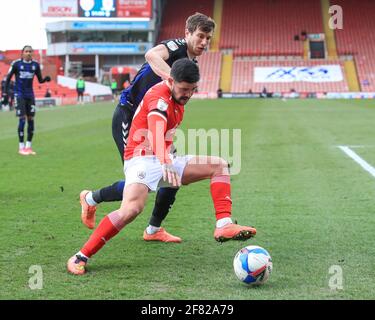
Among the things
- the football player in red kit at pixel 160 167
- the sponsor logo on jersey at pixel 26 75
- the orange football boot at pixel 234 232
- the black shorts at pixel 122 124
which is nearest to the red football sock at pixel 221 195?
the football player in red kit at pixel 160 167

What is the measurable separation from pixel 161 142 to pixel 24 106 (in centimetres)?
933

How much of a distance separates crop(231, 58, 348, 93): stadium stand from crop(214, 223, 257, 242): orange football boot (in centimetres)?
5599

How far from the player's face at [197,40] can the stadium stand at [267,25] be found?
59256mm

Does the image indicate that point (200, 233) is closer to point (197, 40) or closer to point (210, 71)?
point (197, 40)

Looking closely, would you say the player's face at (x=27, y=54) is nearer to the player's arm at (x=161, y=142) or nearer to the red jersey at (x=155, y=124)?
the red jersey at (x=155, y=124)

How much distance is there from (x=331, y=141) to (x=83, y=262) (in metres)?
11.7

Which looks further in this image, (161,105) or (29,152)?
(29,152)

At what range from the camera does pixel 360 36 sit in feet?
209

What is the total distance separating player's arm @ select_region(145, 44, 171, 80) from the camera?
18.0 feet

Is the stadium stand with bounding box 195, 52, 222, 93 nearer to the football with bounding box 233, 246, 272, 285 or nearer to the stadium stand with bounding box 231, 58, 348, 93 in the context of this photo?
the stadium stand with bounding box 231, 58, 348, 93

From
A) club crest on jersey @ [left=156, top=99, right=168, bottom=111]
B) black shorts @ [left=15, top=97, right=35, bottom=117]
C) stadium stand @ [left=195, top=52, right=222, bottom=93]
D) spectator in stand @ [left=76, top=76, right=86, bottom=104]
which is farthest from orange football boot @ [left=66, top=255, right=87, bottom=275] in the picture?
stadium stand @ [left=195, top=52, right=222, bottom=93]

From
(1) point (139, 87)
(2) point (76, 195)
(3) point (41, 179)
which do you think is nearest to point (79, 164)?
(3) point (41, 179)

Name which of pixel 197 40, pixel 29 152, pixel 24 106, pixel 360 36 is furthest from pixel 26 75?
pixel 360 36
